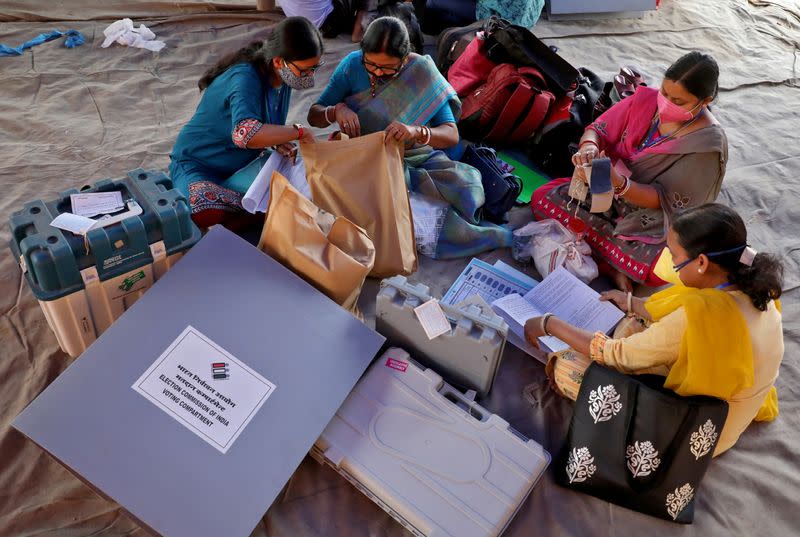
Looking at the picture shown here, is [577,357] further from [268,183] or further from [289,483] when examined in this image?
[268,183]

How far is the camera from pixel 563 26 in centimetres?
391

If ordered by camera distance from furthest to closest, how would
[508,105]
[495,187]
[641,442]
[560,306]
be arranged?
[508,105] → [495,187] → [560,306] → [641,442]

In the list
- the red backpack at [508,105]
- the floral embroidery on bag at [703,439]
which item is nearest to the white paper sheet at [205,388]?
the floral embroidery on bag at [703,439]

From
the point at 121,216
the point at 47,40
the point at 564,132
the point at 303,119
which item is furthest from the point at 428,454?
the point at 47,40

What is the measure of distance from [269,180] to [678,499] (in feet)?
4.83

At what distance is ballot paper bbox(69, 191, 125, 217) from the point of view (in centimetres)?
158

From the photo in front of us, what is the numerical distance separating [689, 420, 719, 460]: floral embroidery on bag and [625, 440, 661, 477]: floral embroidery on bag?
9 centimetres

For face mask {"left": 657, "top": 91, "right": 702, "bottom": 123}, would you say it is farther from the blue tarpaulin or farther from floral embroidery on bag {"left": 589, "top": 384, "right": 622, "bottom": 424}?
the blue tarpaulin

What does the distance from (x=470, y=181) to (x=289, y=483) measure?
1283mm

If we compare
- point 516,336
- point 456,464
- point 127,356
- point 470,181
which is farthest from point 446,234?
point 127,356

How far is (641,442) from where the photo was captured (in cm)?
153

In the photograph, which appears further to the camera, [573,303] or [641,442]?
[573,303]

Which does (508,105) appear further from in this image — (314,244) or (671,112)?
(314,244)

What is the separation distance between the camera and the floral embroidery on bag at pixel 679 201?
6.88 feet
